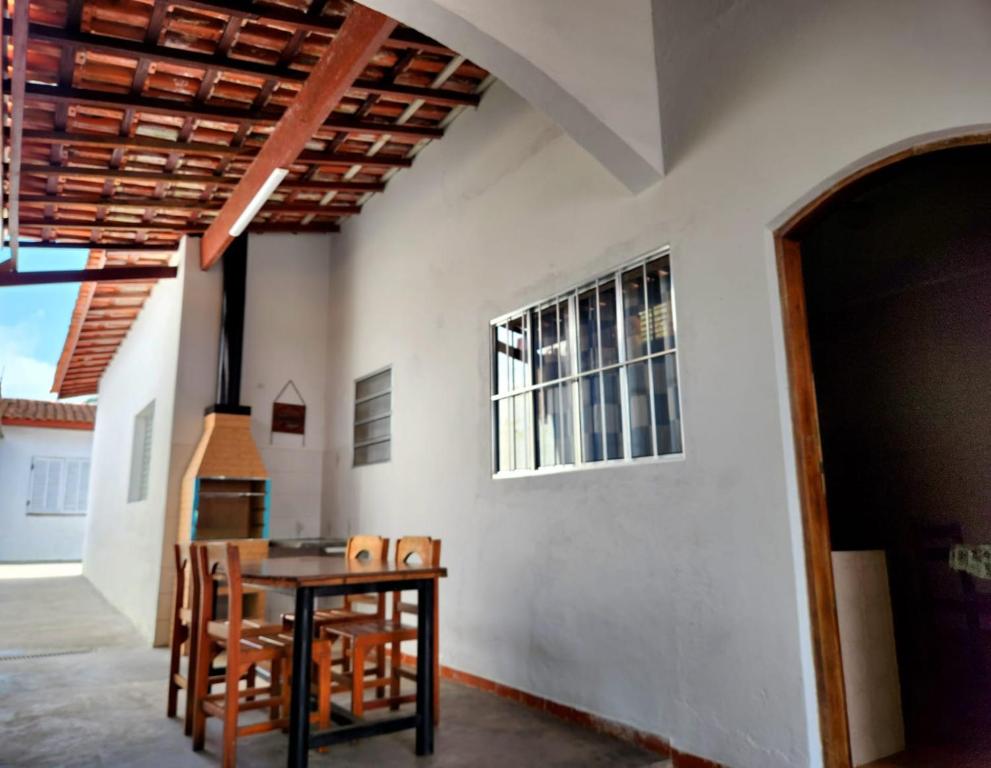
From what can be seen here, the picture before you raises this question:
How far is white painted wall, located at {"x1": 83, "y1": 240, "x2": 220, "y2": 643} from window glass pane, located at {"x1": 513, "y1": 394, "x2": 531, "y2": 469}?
356 cm

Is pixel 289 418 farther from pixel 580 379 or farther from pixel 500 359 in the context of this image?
pixel 580 379

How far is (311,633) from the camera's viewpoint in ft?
8.68

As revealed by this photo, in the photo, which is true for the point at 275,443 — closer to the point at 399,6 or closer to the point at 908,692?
the point at 399,6

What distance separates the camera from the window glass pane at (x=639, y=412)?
10.8 ft

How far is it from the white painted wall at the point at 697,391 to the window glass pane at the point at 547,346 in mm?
150

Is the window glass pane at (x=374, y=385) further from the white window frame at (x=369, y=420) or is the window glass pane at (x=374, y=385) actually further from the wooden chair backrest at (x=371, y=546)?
the wooden chair backrest at (x=371, y=546)

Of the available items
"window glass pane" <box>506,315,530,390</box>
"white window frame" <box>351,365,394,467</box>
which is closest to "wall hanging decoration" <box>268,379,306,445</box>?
"white window frame" <box>351,365,394,467</box>

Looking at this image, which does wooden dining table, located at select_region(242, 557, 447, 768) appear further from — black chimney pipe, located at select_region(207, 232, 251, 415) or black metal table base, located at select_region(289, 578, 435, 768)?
black chimney pipe, located at select_region(207, 232, 251, 415)

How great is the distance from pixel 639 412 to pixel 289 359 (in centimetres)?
447

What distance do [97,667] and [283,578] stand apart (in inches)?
123

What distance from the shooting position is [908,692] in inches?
141

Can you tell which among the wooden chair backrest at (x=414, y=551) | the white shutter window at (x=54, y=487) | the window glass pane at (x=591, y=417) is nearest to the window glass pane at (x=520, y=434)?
the window glass pane at (x=591, y=417)

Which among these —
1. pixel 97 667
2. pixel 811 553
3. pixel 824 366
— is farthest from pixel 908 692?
pixel 97 667

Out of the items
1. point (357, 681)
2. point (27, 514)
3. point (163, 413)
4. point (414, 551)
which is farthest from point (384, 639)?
point (27, 514)
